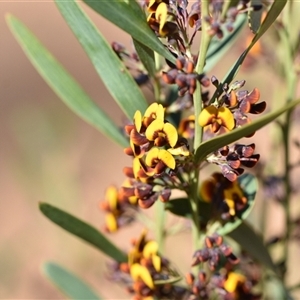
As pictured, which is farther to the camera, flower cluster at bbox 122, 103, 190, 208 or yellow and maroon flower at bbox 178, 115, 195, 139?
yellow and maroon flower at bbox 178, 115, 195, 139

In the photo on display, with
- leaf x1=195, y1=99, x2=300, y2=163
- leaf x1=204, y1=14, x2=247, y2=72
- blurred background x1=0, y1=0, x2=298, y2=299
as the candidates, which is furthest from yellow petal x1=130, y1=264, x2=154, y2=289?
blurred background x1=0, y1=0, x2=298, y2=299

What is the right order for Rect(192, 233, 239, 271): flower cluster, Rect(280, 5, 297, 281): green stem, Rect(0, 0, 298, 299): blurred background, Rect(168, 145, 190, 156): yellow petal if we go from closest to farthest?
1. Rect(168, 145, 190, 156): yellow petal
2. Rect(192, 233, 239, 271): flower cluster
3. Rect(280, 5, 297, 281): green stem
4. Rect(0, 0, 298, 299): blurred background

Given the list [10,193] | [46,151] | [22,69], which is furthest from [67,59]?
[46,151]

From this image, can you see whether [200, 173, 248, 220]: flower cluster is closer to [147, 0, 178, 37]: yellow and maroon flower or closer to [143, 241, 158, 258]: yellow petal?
[143, 241, 158, 258]: yellow petal

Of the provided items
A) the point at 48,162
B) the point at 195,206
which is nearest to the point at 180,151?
the point at 195,206

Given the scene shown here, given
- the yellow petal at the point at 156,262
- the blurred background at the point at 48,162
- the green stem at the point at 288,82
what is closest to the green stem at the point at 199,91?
the yellow petal at the point at 156,262

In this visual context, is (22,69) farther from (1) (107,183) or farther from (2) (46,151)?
(2) (46,151)
